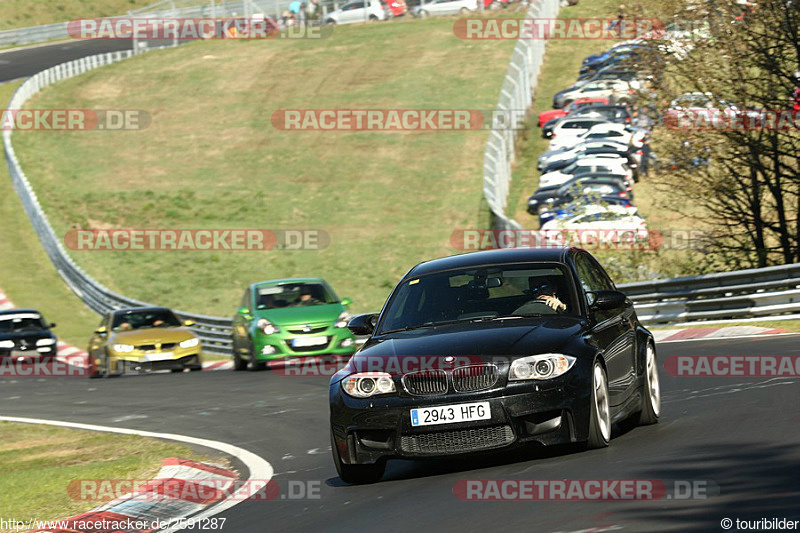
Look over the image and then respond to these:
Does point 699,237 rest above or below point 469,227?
above

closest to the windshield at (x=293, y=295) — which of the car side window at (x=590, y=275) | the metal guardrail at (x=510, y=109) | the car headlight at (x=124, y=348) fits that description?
the car headlight at (x=124, y=348)

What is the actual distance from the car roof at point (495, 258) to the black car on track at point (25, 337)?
73.2 feet

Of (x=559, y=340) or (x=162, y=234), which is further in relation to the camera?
(x=162, y=234)

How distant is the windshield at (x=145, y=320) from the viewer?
25.6 m

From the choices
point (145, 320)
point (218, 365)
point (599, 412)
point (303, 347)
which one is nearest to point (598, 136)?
point (218, 365)

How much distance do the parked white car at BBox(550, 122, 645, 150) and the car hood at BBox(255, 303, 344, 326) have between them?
1979 cm

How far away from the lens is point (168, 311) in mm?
26250

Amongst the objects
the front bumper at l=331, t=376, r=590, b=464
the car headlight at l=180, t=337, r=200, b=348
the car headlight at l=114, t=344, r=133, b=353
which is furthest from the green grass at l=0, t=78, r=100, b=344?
the front bumper at l=331, t=376, r=590, b=464

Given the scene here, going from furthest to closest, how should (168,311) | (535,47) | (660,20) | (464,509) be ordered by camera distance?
(535,47) < (168,311) < (660,20) < (464,509)

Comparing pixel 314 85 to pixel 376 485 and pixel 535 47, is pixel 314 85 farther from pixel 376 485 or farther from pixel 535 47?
pixel 376 485

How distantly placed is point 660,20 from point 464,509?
58.5ft

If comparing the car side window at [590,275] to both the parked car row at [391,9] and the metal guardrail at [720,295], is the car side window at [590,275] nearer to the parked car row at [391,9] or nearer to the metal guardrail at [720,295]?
the metal guardrail at [720,295]

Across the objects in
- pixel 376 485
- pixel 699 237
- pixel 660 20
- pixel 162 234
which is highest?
pixel 660 20

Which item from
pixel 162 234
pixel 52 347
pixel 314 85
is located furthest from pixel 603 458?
pixel 314 85
